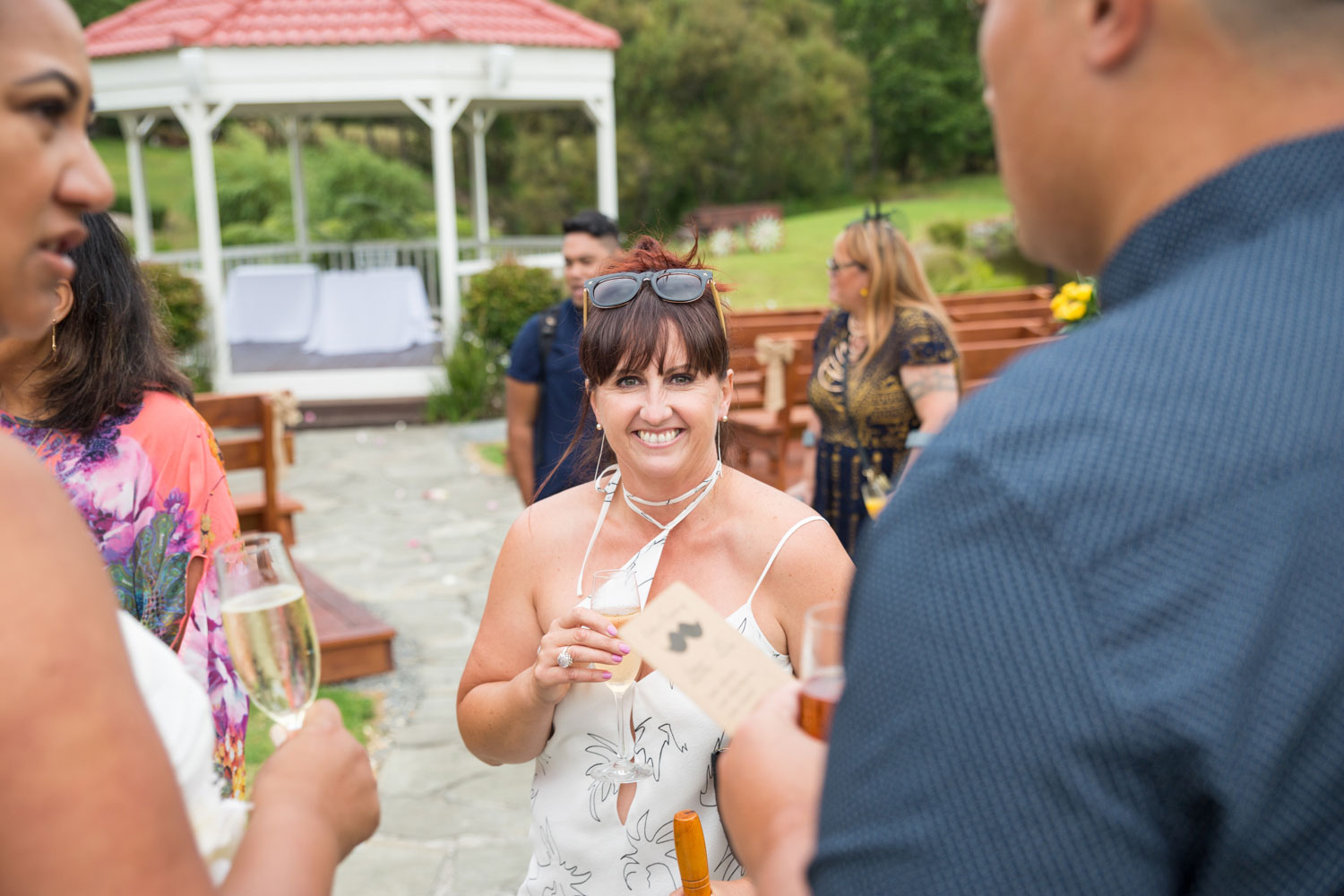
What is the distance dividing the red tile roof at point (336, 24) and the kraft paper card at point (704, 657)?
12469 millimetres

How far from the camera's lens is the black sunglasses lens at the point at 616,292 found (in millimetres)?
2652

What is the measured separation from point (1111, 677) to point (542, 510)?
6.08 feet

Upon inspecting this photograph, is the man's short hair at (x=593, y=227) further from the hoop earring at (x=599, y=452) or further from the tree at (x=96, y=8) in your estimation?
the tree at (x=96, y=8)

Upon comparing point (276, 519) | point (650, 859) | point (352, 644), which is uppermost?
point (650, 859)

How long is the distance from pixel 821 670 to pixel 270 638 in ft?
2.68

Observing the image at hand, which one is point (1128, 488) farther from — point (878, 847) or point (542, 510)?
point (542, 510)

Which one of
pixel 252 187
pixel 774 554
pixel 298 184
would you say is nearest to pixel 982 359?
pixel 774 554

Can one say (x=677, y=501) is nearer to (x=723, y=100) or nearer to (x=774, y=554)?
(x=774, y=554)

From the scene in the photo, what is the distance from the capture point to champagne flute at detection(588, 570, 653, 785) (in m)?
2.14

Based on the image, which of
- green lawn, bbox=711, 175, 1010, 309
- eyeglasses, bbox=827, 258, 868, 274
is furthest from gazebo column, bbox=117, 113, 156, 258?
eyeglasses, bbox=827, 258, 868, 274

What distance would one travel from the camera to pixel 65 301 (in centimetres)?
258

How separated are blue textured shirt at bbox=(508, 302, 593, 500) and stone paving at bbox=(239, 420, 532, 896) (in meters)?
1.31

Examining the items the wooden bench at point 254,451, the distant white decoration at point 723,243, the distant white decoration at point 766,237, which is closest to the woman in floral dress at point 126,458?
the wooden bench at point 254,451

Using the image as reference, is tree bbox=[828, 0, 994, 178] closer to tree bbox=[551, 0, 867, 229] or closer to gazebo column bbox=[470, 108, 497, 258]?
tree bbox=[551, 0, 867, 229]
